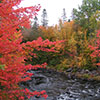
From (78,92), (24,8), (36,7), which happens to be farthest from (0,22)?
(78,92)

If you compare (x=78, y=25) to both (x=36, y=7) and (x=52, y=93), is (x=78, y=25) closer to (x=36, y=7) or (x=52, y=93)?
(x=52, y=93)

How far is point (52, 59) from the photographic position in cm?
2414

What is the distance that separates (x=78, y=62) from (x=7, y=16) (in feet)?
53.8

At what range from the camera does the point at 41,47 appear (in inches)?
137

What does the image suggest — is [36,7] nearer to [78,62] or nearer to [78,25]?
[78,62]

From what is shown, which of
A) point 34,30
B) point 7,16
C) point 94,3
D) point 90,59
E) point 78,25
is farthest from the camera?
point 34,30

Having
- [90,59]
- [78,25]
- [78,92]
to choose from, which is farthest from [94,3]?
[78,92]

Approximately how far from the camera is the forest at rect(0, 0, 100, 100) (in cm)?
303

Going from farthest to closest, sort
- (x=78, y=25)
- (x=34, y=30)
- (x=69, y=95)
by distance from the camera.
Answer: (x=34, y=30), (x=78, y=25), (x=69, y=95)

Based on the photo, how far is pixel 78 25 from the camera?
23.8 metres

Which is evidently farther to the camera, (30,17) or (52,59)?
(52,59)

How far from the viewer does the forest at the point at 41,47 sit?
303 cm

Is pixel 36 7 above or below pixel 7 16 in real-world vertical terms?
above

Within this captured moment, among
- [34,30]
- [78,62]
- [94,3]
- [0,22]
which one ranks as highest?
[94,3]
